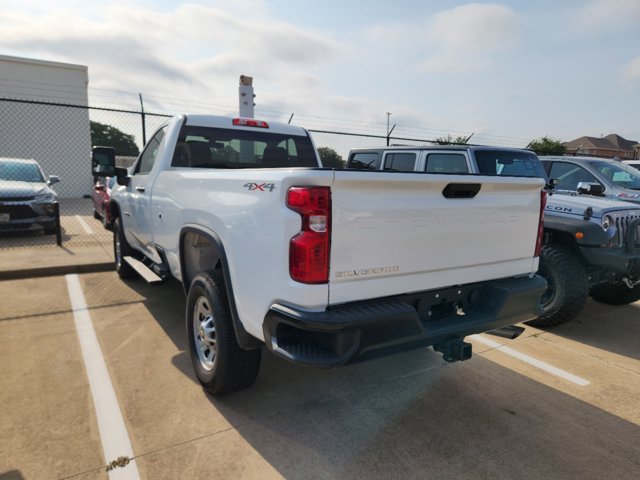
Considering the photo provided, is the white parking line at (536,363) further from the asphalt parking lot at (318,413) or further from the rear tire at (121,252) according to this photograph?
the rear tire at (121,252)

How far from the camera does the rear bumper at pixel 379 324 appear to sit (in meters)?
2.08

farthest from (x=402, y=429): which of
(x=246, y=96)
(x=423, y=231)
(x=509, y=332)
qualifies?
(x=246, y=96)

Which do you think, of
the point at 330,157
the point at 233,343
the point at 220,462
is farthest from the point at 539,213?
the point at 330,157

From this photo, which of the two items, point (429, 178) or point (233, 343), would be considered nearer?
point (429, 178)

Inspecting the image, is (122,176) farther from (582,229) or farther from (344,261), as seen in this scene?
(582,229)

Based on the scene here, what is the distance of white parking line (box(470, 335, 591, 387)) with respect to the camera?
3510mm

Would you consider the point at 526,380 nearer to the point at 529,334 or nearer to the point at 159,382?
the point at 529,334

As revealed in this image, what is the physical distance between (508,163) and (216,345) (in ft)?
17.5

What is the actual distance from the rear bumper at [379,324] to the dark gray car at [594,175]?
4658 mm

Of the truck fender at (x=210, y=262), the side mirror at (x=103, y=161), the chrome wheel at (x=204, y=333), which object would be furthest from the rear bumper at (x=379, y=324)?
the side mirror at (x=103, y=161)

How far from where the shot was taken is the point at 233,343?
2711 millimetres

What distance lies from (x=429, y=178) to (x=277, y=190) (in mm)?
871

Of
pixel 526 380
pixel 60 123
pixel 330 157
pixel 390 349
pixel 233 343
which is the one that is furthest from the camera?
pixel 60 123

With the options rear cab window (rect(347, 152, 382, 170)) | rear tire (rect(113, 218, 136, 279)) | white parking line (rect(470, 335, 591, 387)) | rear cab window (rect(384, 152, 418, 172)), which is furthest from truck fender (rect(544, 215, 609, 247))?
rear tire (rect(113, 218, 136, 279))
